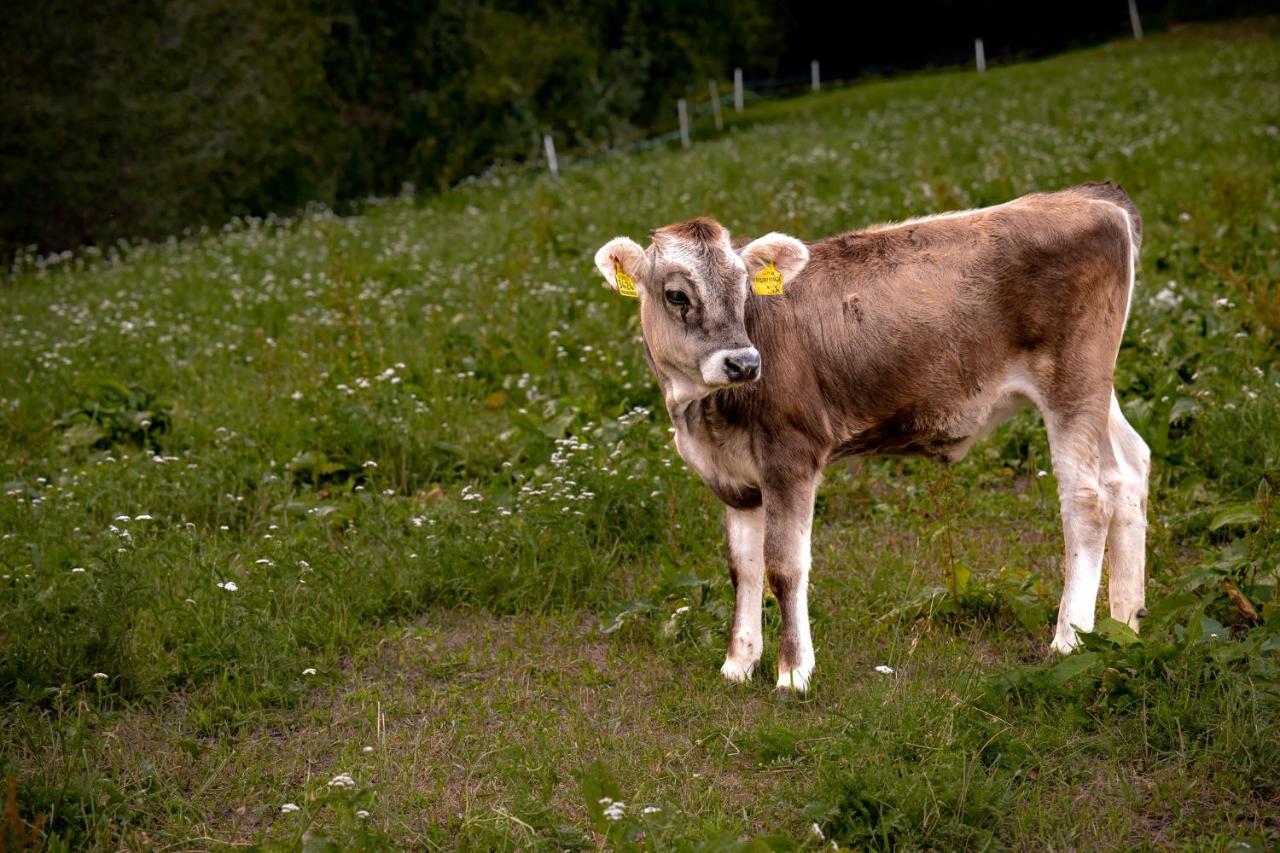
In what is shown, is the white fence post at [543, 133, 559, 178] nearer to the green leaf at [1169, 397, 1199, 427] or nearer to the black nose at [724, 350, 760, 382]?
the green leaf at [1169, 397, 1199, 427]

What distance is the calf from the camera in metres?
5.64

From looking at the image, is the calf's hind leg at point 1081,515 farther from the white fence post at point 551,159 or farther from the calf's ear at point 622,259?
the white fence post at point 551,159

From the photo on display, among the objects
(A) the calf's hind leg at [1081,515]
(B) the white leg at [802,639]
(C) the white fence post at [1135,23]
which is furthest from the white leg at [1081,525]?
(C) the white fence post at [1135,23]

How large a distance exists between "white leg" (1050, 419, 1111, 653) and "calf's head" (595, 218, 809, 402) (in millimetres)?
1542

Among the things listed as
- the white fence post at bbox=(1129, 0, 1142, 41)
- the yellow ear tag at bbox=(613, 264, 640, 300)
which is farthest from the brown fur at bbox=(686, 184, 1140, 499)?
the white fence post at bbox=(1129, 0, 1142, 41)

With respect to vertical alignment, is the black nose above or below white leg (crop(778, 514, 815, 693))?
above

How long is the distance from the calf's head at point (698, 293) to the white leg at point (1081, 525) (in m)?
1.54

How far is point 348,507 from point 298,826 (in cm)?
335

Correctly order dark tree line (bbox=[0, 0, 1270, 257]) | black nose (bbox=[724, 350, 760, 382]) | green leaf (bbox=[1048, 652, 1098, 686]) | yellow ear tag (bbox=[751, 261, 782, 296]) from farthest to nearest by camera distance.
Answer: dark tree line (bbox=[0, 0, 1270, 257])
yellow ear tag (bbox=[751, 261, 782, 296])
black nose (bbox=[724, 350, 760, 382])
green leaf (bbox=[1048, 652, 1098, 686])

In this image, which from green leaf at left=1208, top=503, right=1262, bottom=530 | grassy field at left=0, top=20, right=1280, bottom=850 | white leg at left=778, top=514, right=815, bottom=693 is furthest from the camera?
green leaf at left=1208, top=503, right=1262, bottom=530

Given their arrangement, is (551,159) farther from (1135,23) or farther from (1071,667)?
(1135,23)

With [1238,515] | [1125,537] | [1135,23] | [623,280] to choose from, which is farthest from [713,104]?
[1125,537]

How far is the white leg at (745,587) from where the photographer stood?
19.2ft

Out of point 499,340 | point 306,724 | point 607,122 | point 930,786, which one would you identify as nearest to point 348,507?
point 306,724
